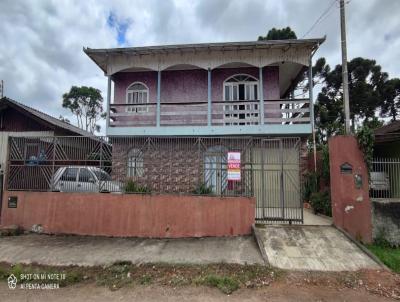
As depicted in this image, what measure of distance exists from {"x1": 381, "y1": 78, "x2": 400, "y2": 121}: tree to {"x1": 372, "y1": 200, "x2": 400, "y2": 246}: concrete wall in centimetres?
1732

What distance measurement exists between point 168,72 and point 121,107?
9.05 ft

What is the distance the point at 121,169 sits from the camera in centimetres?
927

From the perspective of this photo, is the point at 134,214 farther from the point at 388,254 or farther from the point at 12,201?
the point at 388,254

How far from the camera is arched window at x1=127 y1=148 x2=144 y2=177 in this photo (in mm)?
9174

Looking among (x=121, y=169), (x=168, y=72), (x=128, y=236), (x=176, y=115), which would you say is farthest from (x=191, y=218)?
(x=168, y=72)

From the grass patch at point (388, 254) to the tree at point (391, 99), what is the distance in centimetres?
1811

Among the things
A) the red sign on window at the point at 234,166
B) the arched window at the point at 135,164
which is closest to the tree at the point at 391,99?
the red sign on window at the point at 234,166

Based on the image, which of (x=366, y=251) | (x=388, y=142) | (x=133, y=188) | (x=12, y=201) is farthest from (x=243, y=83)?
(x=12, y=201)

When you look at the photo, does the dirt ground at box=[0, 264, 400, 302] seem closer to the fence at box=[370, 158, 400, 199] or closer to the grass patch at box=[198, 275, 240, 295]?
the grass patch at box=[198, 275, 240, 295]

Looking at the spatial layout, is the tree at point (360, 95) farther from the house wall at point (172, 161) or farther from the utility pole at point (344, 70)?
the house wall at point (172, 161)

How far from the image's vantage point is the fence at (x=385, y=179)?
346 inches

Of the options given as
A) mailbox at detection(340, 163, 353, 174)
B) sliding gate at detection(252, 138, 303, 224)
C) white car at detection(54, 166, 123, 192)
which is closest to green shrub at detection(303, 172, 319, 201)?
sliding gate at detection(252, 138, 303, 224)

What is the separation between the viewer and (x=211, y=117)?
1276 cm

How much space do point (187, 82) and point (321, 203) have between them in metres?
7.77
